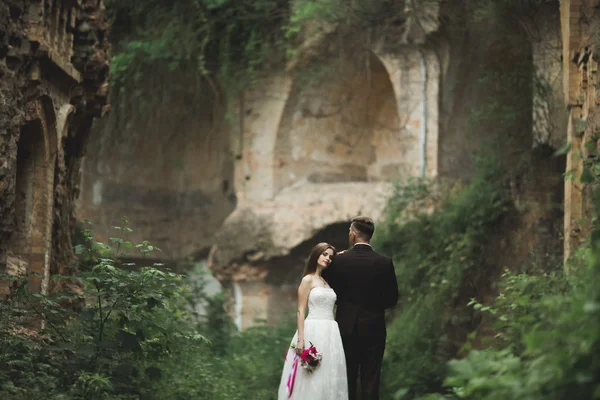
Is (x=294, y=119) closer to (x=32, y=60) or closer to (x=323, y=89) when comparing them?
(x=323, y=89)

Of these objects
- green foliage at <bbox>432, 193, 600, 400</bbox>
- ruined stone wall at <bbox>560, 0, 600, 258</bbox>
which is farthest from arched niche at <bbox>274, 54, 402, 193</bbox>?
green foliage at <bbox>432, 193, 600, 400</bbox>

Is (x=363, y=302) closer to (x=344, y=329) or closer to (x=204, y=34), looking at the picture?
(x=344, y=329)

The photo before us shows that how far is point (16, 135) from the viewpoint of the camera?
8.18 metres

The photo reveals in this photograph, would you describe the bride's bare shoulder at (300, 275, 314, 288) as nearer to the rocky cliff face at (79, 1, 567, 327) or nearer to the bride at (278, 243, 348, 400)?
the bride at (278, 243, 348, 400)

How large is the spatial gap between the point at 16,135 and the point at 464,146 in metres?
9.47

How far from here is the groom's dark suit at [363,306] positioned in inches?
261

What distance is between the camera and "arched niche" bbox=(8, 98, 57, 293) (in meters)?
8.94

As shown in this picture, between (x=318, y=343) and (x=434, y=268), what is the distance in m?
6.32

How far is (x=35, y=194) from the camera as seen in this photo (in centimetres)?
911

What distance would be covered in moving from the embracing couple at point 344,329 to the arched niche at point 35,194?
332cm

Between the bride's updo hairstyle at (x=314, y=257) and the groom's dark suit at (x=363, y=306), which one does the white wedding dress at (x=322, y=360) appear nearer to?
the groom's dark suit at (x=363, y=306)

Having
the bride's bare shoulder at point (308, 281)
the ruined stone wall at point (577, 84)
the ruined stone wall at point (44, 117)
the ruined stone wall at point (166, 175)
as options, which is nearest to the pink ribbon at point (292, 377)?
the bride's bare shoulder at point (308, 281)

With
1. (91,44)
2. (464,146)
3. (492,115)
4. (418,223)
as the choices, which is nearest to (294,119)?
(464,146)

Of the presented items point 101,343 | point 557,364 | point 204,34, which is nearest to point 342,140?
point 204,34
